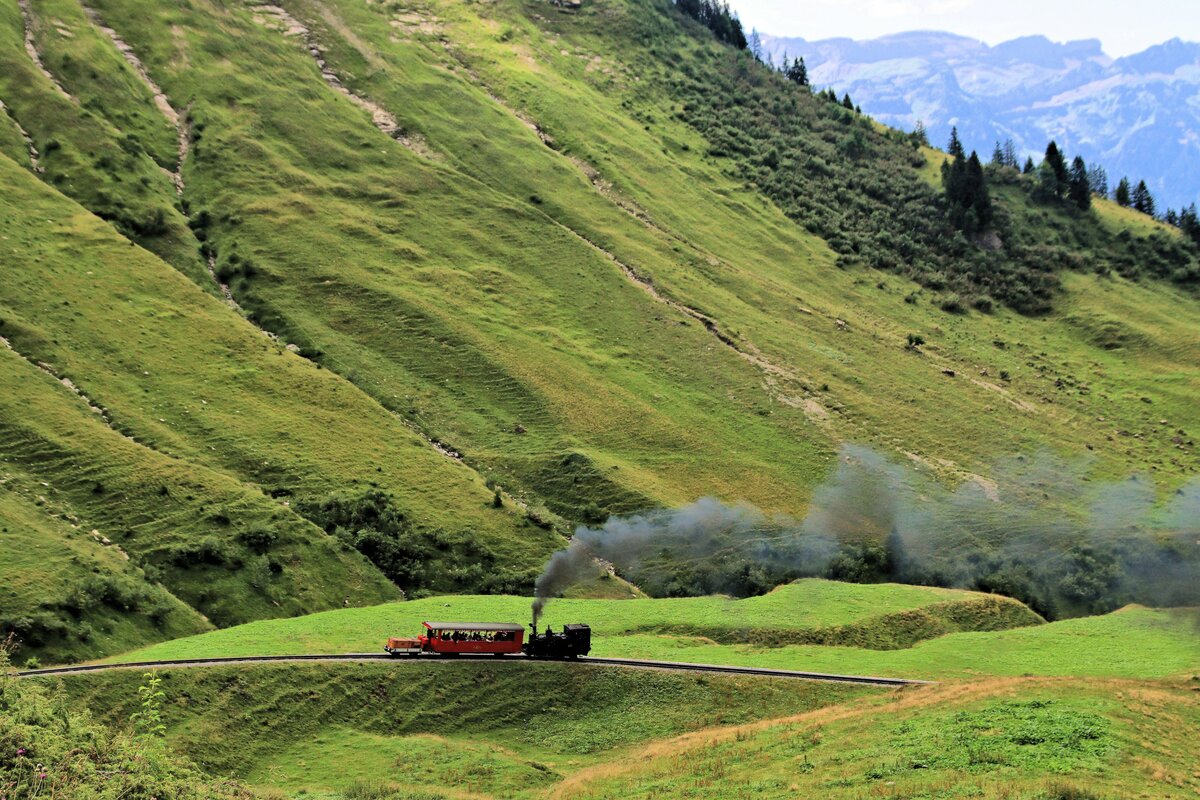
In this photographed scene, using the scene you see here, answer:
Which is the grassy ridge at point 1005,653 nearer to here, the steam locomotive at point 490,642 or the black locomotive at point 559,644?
the black locomotive at point 559,644

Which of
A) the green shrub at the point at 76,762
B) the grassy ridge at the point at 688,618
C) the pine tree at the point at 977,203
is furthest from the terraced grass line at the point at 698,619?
the pine tree at the point at 977,203

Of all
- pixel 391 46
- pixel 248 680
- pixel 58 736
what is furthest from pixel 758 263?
pixel 58 736

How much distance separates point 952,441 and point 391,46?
417 ft

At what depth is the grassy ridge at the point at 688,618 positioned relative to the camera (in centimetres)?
6377

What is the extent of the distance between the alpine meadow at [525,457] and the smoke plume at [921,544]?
438mm

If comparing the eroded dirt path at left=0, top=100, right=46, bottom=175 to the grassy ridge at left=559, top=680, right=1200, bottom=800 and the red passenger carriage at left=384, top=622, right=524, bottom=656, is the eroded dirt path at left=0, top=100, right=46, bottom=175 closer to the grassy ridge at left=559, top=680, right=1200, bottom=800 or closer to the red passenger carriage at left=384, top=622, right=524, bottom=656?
the red passenger carriage at left=384, top=622, right=524, bottom=656

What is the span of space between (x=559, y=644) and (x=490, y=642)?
387 cm

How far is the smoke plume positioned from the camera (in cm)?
9531

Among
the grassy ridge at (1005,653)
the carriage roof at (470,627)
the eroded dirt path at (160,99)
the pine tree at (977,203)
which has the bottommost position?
the carriage roof at (470,627)

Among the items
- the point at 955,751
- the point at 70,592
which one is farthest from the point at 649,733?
the point at 70,592

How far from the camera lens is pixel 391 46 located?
199 meters

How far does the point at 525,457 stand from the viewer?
11000 centimetres

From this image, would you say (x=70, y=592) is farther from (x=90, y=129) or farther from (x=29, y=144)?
(x=90, y=129)

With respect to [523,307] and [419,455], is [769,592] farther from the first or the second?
[523,307]
